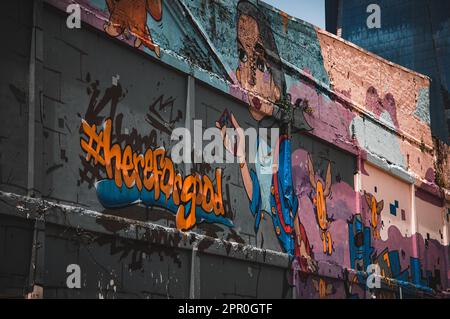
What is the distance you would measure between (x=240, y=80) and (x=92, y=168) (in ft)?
10.3

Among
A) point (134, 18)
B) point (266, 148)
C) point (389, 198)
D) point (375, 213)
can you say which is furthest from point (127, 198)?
point (389, 198)

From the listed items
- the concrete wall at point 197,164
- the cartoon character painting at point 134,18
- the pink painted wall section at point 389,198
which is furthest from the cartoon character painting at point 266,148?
the pink painted wall section at point 389,198

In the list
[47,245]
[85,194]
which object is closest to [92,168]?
[85,194]

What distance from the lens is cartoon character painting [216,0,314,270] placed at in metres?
9.96

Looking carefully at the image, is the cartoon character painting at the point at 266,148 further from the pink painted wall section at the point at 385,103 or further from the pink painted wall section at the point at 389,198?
the pink painted wall section at the point at 389,198

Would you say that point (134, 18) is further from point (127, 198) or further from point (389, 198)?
point (389, 198)

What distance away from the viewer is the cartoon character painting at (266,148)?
9961 mm

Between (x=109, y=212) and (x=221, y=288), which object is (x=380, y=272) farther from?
(x=109, y=212)

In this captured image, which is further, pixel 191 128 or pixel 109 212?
pixel 191 128

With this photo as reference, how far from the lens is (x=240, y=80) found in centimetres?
989

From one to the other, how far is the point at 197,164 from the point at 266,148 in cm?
170
